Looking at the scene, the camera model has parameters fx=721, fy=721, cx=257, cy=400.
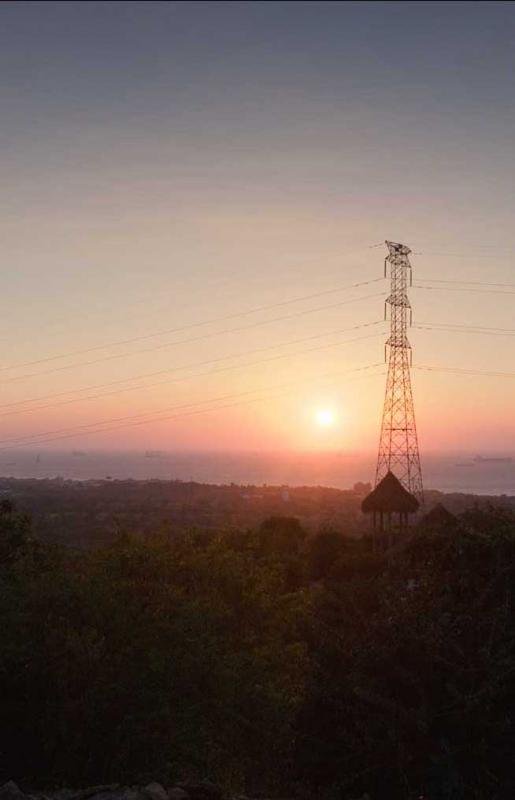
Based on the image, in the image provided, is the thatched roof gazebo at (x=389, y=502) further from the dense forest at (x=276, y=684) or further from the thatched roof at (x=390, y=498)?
the dense forest at (x=276, y=684)

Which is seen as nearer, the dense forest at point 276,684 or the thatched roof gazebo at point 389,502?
the dense forest at point 276,684

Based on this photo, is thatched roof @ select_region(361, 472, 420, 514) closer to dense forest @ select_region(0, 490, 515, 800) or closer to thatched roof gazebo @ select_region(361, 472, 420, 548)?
thatched roof gazebo @ select_region(361, 472, 420, 548)

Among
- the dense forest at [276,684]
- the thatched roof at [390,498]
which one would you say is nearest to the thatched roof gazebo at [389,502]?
the thatched roof at [390,498]

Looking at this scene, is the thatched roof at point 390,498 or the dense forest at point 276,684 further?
the thatched roof at point 390,498

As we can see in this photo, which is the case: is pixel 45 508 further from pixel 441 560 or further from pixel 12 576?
pixel 441 560

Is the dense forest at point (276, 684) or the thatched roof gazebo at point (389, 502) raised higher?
the thatched roof gazebo at point (389, 502)

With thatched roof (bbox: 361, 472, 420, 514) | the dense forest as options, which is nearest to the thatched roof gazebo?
thatched roof (bbox: 361, 472, 420, 514)
